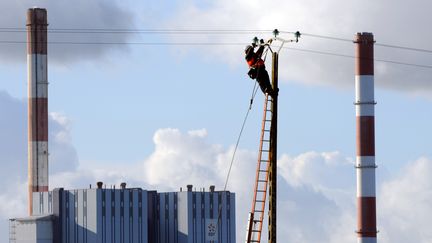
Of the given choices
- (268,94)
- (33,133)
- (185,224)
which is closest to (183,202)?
(185,224)

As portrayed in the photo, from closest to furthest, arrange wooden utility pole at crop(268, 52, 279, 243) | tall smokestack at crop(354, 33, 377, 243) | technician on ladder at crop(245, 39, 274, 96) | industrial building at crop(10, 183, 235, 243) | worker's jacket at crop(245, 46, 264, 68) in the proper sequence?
wooden utility pole at crop(268, 52, 279, 243), technician on ladder at crop(245, 39, 274, 96), worker's jacket at crop(245, 46, 264, 68), industrial building at crop(10, 183, 235, 243), tall smokestack at crop(354, 33, 377, 243)

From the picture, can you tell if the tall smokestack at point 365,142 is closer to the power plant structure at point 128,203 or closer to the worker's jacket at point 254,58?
the power plant structure at point 128,203

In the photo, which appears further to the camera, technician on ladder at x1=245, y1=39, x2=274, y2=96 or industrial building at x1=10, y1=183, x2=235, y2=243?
industrial building at x1=10, y1=183, x2=235, y2=243

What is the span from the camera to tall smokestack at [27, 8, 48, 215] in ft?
249

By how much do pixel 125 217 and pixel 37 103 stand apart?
12.5 metres

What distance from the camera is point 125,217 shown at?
221 ft

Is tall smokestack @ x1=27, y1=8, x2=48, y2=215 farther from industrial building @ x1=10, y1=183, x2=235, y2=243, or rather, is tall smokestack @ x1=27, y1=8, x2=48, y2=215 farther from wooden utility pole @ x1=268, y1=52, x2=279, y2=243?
wooden utility pole @ x1=268, y1=52, x2=279, y2=243

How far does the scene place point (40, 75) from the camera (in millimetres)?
77000

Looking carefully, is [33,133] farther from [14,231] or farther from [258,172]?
[258,172]

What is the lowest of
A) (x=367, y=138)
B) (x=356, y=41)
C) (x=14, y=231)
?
(x=14, y=231)

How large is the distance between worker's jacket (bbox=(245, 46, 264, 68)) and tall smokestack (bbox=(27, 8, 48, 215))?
162ft

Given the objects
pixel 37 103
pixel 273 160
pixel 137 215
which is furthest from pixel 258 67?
pixel 37 103

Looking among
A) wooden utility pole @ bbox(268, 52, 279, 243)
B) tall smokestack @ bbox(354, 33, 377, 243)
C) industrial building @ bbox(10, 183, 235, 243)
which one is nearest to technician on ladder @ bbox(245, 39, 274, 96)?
wooden utility pole @ bbox(268, 52, 279, 243)

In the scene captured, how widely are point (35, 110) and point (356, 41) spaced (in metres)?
20.1
